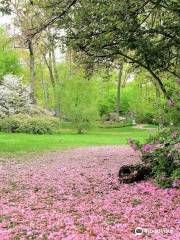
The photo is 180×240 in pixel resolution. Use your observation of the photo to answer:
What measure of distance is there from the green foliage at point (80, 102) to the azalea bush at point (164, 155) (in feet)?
89.5

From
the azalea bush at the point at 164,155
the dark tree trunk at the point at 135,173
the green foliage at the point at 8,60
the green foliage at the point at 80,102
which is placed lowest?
the dark tree trunk at the point at 135,173

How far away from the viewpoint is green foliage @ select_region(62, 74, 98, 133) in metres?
37.7

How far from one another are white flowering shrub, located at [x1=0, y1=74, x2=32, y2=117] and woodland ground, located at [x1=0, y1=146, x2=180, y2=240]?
86.6 feet

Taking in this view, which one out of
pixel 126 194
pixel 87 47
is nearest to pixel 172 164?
pixel 126 194

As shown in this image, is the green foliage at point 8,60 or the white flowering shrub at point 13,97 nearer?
the white flowering shrub at point 13,97

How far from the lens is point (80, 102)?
39.4 m

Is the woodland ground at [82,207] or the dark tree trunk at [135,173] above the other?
the dark tree trunk at [135,173]

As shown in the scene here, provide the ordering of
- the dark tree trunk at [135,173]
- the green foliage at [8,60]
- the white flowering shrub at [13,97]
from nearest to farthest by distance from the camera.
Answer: the dark tree trunk at [135,173] < the white flowering shrub at [13,97] < the green foliage at [8,60]

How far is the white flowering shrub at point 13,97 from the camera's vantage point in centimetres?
3809

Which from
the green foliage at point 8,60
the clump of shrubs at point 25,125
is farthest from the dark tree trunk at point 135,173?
the green foliage at point 8,60

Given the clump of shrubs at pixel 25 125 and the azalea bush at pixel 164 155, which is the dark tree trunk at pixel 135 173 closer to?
the azalea bush at pixel 164 155

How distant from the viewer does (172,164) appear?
9.17 meters

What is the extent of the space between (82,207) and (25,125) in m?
27.2

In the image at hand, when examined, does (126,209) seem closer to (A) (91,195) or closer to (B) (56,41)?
(A) (91,195)
